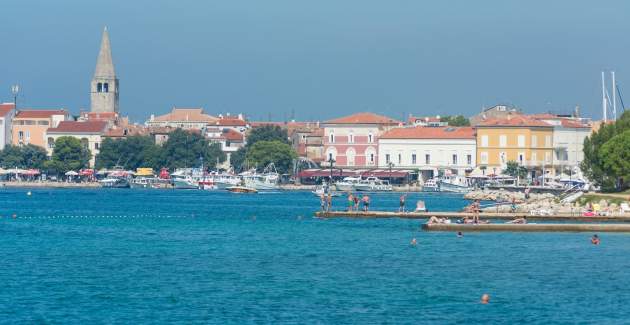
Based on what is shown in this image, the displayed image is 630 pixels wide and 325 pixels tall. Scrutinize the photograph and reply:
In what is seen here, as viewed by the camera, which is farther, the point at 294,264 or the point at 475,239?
the point at 475,239

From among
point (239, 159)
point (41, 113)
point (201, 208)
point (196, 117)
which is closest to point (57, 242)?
point (201, 208)

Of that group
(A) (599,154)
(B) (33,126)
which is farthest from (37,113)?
(A) (599,154)

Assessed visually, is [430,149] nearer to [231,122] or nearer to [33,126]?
[231,122]

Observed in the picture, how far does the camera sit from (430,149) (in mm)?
142625

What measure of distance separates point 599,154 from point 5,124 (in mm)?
92940

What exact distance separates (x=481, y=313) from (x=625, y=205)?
1442 inches

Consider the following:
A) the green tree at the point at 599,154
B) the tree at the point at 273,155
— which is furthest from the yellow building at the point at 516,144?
the green tree at the point at 599,154

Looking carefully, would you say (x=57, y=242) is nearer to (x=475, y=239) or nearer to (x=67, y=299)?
(x=475, y=239)

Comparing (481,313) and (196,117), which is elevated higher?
(196,117)

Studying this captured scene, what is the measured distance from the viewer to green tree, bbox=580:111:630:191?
286ft

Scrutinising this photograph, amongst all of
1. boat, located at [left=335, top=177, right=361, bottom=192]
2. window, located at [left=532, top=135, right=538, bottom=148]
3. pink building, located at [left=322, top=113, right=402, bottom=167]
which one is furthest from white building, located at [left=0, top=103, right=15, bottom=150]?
window, located at [left=532, top=135, right=538, bottom=148]

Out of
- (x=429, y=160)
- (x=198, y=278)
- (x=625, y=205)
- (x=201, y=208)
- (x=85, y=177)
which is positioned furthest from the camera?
(x=85, y=177)

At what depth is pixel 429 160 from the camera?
14350 cm

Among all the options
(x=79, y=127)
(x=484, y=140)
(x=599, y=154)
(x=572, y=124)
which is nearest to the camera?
(x=599, y=154)
